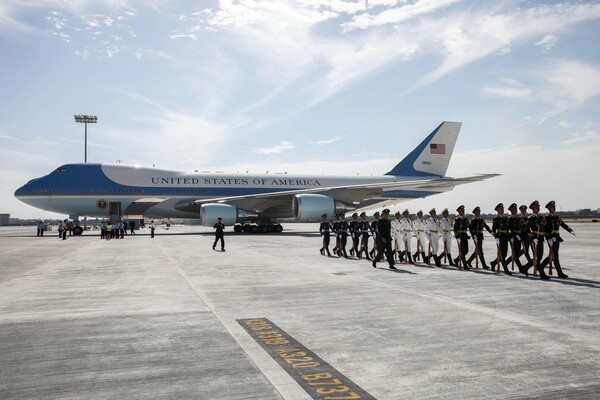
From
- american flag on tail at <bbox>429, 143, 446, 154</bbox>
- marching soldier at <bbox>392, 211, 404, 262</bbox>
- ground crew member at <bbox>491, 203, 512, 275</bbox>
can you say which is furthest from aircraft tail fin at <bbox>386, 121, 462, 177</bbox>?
ground crew member at <bbox>491, 203, 512, 275</bbox>

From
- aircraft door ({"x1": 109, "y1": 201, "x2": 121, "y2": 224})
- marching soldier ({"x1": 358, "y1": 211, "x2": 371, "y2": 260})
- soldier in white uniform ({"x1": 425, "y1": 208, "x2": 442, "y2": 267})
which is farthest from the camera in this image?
aircraft door ({"x1": 109, "y1": 201, "x2": 121, "y2": 224})

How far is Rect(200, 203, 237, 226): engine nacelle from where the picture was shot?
30.8 metres

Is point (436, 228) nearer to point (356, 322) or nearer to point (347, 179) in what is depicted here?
point (356, 322)

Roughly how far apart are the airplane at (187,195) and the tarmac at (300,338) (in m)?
21.3

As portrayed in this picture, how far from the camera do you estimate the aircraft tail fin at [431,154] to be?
42062mm

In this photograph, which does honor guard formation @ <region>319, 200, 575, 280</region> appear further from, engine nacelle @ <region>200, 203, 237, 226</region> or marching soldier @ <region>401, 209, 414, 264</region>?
engine nacelle @ <region>200, 203, 237, 226</region>

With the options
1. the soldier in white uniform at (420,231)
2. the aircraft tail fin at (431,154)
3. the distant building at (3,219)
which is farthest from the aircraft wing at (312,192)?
the distant building at (3,219)

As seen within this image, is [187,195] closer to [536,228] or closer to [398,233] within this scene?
[398,233]

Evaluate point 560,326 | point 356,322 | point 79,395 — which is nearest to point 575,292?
point 560,326

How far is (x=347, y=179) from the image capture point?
39812 millimetres

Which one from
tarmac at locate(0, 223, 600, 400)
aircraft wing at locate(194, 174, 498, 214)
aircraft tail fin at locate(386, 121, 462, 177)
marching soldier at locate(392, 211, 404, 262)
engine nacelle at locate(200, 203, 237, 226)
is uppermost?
aircraft tail fin at locate(386, 121, 462, 177)

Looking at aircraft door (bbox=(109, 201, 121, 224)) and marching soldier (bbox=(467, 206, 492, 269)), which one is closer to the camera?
marching soldier (bbox=(467, 206, 492, 269))

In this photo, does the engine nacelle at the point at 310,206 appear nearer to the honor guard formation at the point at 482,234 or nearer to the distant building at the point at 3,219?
the honor guard formation at the point at 482,234

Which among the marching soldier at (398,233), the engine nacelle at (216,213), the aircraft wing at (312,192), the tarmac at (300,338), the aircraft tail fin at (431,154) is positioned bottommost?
the tarmac at (300,338)
